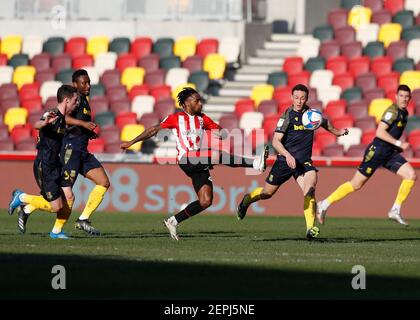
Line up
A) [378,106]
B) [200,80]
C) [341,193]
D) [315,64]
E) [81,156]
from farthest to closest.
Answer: [200,80] < [315,64] < [378,106] < [341,193] < [81,156]

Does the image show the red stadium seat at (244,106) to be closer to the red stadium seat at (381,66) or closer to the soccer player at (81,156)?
the red stadium seat at (381,66)

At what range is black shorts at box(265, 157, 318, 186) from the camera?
17.7 meters

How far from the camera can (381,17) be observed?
3291 centimetres

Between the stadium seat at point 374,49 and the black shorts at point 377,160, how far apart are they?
1035 cm

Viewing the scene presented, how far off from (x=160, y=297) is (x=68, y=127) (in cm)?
756

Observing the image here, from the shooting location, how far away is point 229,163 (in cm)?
1756

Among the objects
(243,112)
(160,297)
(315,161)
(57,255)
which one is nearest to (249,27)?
(243,112)

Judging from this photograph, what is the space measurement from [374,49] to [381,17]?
1.71 metres

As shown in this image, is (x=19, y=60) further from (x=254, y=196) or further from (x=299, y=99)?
(x=299, y=99)

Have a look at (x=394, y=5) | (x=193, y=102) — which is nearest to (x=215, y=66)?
(x=394, y=5)

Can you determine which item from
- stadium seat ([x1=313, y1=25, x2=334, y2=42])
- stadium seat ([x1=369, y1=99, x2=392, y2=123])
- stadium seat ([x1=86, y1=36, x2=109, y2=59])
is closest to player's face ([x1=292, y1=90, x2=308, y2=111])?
stadium seat ([x1=369, y1=99, x2=392, y2=123])

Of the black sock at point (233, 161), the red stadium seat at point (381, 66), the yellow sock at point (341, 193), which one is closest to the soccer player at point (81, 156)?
the black sock at point (233, 161)

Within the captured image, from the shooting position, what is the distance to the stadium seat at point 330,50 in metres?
31.9

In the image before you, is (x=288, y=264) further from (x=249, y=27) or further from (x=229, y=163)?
(x=249, y=27)
